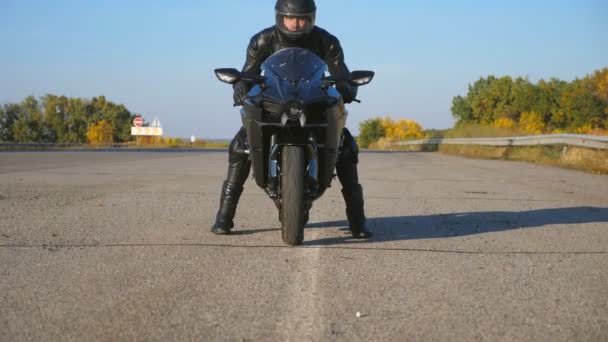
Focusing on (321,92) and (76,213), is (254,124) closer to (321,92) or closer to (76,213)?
(321,92)

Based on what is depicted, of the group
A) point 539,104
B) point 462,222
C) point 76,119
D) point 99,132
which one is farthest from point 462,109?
point 462,222

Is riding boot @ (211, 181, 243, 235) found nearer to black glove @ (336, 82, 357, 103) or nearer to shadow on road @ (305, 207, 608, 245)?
shadow on road @ (305, 207, 608, 245)

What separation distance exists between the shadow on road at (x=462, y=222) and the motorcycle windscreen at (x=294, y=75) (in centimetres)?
121

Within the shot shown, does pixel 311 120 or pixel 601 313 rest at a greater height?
pixel 311 120

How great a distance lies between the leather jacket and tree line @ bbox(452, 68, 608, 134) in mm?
39039

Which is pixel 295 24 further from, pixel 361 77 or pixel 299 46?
pixel 361 77

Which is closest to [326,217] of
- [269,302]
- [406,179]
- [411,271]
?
[411,271]

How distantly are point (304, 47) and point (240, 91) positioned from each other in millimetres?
707

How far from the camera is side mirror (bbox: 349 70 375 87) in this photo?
5926mm

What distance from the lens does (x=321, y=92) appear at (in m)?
5.56

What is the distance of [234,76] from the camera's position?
19.2ft

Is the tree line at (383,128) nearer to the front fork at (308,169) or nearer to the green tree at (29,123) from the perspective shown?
the green tree at (29,123)

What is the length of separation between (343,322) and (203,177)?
10647mm

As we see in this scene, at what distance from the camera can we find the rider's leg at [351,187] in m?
6.26
